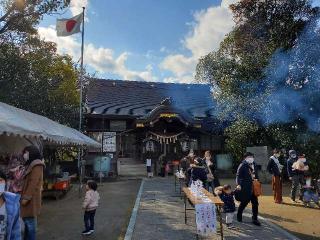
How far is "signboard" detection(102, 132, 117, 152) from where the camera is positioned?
24047 millimetres

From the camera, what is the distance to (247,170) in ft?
30.6

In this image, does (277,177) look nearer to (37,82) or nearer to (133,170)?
(37,82)

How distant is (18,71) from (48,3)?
372 centimetres

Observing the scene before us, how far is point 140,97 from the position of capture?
101 feet

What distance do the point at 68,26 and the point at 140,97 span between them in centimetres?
1216

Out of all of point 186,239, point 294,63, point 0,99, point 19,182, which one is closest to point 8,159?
point 19,182

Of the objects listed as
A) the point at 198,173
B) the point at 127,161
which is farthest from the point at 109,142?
the point at 198,173

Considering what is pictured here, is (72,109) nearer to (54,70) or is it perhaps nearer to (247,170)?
(54,70)

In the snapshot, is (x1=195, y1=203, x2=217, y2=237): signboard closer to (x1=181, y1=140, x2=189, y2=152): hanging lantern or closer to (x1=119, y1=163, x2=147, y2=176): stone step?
(x1=119, y1=163, x2=147, y2=176): stone step

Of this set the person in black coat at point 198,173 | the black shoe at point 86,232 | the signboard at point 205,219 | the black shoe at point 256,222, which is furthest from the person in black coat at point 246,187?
the black shoe at point 86,232

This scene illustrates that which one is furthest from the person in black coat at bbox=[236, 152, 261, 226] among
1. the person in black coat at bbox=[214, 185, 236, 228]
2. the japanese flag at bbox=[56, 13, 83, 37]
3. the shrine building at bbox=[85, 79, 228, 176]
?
the shrine building at bbox=[85, 79, 228, 176]

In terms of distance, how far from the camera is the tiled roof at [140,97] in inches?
1049

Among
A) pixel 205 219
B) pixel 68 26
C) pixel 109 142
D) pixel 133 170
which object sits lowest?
pixel 205 219

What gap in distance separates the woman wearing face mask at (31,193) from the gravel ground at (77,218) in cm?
238
